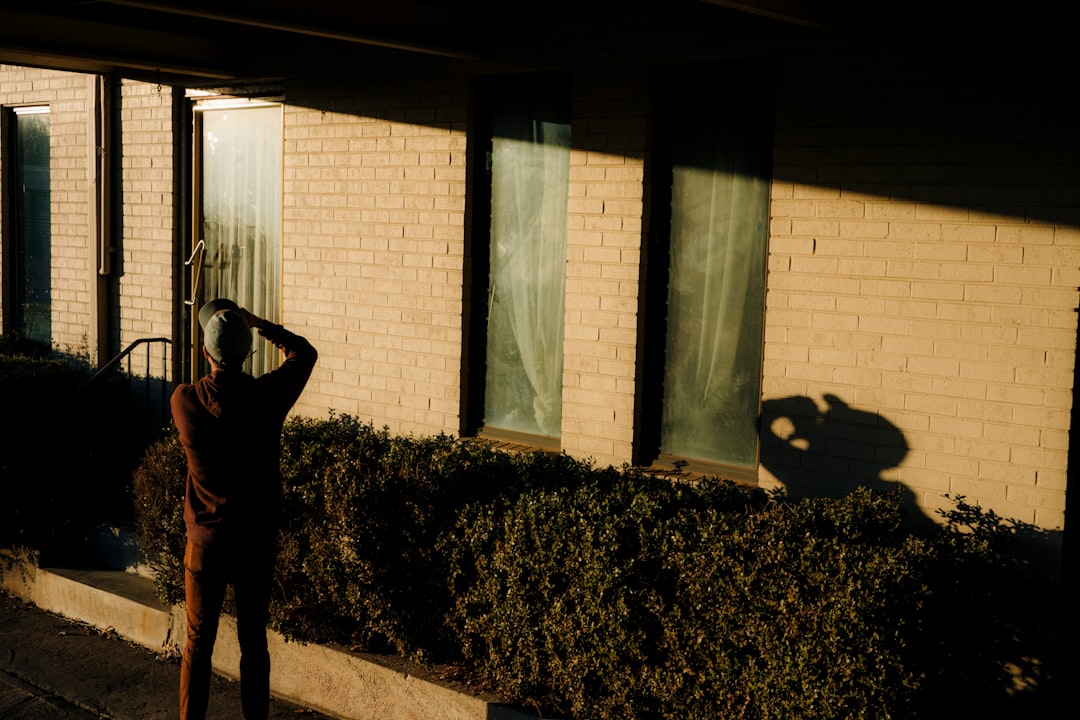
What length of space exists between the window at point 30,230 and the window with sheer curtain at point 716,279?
21.6 feet

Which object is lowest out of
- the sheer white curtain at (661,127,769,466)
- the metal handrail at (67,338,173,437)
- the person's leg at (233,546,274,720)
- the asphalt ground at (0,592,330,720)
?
the asphalt ground at (0,592,330,720)

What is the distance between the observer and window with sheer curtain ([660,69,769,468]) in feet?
20.9

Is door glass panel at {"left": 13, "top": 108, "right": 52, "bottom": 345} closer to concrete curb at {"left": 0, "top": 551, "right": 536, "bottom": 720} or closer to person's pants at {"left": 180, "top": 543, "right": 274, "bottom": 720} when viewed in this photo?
concrete curb at {"left": 0, "top": 551, "right": 536, "bottom": 720}

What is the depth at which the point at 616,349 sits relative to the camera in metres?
6.72

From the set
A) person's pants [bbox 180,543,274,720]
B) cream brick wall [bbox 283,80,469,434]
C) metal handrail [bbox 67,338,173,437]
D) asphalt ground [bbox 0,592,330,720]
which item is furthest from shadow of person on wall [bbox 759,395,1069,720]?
metal handrail [bbox 67,338,173,437]

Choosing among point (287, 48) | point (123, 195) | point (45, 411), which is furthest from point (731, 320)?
point (123, 195)

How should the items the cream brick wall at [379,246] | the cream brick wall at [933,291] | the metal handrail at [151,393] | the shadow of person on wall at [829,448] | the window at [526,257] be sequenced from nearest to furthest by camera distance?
the cream brick wall at [933,291]
the shadow of person on wall at [829,448]
the window at [526,257]
the cream brick wall at [379,246]
the metal handrail at [151,393]

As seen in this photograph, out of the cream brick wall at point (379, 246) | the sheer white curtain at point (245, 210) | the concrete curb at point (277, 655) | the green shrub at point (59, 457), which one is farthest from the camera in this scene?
the sheer white curtain at point (245, 210)

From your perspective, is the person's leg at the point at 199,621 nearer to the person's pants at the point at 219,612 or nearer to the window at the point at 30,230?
the person's pants at the point at 219,612

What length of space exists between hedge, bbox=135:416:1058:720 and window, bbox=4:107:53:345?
5.48 meters

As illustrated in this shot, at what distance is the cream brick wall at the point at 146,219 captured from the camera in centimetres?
927

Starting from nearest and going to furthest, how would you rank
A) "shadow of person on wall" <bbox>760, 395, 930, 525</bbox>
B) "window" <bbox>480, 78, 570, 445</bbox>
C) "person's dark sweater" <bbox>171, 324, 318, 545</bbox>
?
"person's dark sweater" <bbox>171, 324, 318, 545</bbox> → "shadow of person on wall" <bbox>760, 395, 930, 525</bbox> → "window" <bbox>480, 78, 570, 445</bbox>

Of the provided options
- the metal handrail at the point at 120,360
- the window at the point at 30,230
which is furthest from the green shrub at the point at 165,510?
the window at the point at 30,230

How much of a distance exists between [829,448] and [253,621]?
9.88 feet
